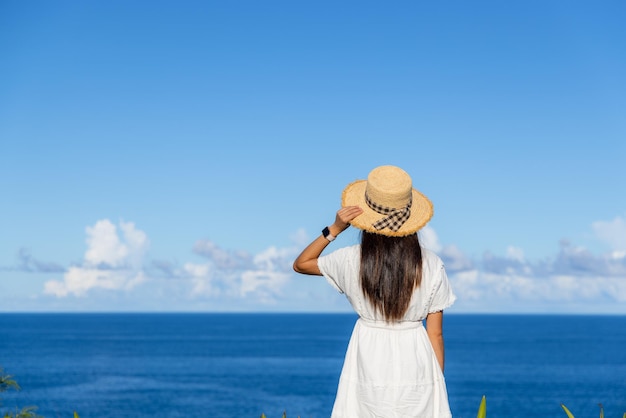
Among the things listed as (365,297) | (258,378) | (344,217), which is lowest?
(258,378)

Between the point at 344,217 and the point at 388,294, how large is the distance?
385 mm

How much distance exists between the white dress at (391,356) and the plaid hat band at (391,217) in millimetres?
194

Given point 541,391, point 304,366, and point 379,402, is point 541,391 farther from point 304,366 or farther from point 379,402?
point 379,402

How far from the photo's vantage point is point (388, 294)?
3.37 m

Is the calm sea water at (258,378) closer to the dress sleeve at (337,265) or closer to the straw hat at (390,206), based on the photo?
the dress sleeve at (337,265)

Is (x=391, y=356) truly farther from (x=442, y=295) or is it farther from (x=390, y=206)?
(x=390, y=206)

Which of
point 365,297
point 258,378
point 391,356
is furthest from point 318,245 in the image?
point 258,378

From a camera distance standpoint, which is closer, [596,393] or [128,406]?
[128,406]

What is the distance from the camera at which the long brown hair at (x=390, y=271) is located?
3359 mm

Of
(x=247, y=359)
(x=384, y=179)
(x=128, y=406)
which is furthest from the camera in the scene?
(x=247, y=359)

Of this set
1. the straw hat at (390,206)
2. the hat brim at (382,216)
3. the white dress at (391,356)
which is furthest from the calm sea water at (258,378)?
the straw hat at (390,206)

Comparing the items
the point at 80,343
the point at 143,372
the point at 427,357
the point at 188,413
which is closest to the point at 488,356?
the point at 143,372

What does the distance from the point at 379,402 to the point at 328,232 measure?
0.78 metres

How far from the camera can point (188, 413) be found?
58.7 m
